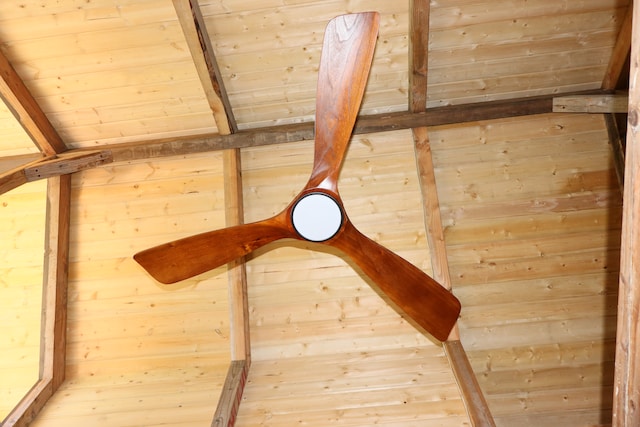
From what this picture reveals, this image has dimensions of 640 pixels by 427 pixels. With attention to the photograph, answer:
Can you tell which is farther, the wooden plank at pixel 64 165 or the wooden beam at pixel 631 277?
the wooden plank at pixel 64 165

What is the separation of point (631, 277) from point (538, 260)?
2.42m

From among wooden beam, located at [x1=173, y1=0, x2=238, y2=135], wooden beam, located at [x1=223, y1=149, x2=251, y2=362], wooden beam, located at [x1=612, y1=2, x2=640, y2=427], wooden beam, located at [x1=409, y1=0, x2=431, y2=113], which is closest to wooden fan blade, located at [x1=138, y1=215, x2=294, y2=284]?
wooden beam, located at [x1=223, y1=149, x2=251, y2=362]

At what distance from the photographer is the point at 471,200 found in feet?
13.6

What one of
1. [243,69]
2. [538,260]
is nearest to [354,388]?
[538,260]

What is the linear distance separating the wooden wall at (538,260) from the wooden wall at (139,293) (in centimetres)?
179

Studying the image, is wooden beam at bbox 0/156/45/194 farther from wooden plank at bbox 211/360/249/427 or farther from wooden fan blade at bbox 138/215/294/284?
wooden plank at bbox 211/360/249/427

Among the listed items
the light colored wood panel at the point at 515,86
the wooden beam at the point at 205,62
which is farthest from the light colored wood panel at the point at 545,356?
the wooden beam at the point at 205,62

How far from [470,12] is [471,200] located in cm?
127

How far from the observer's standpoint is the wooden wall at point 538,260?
13.3 feet

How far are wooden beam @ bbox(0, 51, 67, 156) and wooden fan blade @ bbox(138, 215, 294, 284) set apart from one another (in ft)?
6.40

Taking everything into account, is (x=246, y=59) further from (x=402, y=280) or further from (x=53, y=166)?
(x=402, y=280)

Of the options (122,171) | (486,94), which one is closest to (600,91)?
(486,94)

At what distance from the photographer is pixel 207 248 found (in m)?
2.64

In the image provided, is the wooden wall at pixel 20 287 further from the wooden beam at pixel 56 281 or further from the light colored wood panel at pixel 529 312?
the light colored wood panel at pixel 529 312
